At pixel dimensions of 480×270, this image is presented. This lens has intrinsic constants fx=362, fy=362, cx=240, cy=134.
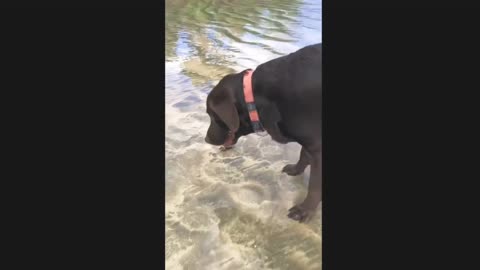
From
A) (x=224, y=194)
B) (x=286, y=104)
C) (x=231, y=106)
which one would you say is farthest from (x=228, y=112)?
(x=224, y=194)

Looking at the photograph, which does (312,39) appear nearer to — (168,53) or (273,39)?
(273,39)

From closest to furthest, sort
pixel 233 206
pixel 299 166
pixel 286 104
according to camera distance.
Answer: pixel 286 104
pixel 233 206
pixel 299 166

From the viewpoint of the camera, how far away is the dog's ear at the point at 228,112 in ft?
10.1

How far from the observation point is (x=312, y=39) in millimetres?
7309

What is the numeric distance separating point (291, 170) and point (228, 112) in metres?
1.04

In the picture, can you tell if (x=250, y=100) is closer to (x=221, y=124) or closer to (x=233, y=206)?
(x=221, y=124)

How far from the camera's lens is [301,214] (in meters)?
3.14

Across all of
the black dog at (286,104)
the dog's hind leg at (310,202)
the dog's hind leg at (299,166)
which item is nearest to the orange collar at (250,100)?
the black dog at (286,104)

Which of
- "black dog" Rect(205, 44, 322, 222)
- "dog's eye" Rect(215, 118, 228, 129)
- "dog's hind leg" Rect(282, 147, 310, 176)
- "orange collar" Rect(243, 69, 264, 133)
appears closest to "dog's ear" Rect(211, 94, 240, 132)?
"black dog" Rect(205, 44, 322, 222)

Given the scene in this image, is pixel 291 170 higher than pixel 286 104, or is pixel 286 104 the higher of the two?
pixel 286 104

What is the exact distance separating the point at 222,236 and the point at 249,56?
440 cm

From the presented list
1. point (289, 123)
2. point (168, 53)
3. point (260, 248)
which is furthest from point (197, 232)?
point (168, 53)

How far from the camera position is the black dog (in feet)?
9.37

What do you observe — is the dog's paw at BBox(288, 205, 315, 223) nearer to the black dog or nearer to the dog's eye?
the black dog
